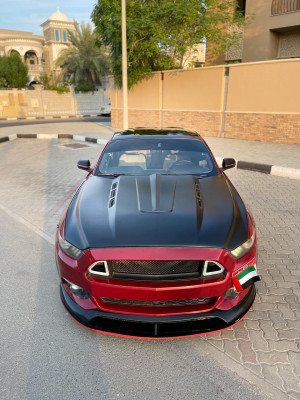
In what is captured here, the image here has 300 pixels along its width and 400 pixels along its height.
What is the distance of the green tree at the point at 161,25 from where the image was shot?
1302 cm

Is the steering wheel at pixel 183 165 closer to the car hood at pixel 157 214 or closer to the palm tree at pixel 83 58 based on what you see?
the car hood at pixel 157 214

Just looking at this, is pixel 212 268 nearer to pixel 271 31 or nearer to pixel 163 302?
pixel 163 302

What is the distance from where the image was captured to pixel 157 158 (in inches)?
156

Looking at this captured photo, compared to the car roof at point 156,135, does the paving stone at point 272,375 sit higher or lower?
lower

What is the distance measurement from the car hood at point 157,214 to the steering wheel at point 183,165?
371 mm

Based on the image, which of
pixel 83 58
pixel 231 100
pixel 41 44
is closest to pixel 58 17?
pixel 41 44

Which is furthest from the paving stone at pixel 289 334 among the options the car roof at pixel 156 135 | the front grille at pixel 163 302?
the car roof at pixel 156 135

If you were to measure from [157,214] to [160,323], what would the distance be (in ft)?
2.84

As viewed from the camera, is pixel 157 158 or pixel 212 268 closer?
pixel 212 268

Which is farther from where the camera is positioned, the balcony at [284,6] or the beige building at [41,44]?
the beige building at [41,44]

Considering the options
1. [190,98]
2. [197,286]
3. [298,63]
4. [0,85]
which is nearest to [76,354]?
[197,286]

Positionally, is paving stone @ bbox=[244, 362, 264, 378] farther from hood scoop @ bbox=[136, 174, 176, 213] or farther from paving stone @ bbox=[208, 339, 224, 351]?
hood scoop @ bbox=[136, 174, 176, 213]

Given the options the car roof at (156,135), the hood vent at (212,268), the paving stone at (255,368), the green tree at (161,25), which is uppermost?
the green tree at (161,25)

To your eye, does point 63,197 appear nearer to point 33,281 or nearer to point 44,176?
point 44,176
